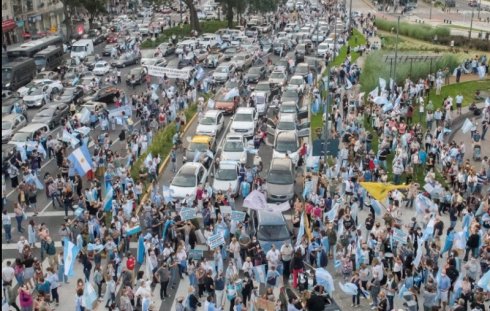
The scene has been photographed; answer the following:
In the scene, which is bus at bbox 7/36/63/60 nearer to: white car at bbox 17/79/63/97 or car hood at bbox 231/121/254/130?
white car at bbox 17/79/63/97

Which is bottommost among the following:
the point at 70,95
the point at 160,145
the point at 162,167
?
the point at 162,167

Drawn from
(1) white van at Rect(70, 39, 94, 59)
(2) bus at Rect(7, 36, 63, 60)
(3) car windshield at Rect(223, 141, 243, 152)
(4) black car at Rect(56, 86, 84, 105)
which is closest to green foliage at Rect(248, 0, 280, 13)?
(1) white van at Rect(70, 39, 94, 59)

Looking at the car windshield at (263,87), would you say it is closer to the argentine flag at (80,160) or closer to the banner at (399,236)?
the argentine flag at (80,160)

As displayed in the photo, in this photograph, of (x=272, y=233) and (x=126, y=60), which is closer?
(x=272, y=233)

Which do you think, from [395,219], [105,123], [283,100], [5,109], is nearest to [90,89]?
[5,109]

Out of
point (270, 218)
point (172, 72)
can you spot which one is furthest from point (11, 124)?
point (270, 218)

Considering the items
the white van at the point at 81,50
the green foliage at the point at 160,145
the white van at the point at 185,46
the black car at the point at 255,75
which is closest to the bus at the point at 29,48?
the white van at the point at 81,50

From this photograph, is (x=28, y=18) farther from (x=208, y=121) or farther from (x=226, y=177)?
(x=226, y=177)

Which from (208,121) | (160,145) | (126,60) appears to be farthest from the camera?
(126,60)
